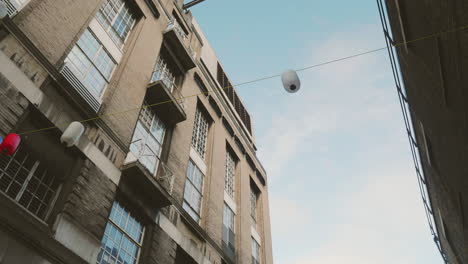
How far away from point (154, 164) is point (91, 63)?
4719 millimetres

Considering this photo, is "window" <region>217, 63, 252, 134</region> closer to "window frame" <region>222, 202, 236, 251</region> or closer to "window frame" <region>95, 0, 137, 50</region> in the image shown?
"window frame" <region>222, 202, 236, 251</region>

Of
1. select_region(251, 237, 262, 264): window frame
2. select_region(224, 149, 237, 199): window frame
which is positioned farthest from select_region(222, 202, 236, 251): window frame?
select_region(251, 237, 262, 264): window frame

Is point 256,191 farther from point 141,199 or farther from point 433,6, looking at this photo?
point 433,6

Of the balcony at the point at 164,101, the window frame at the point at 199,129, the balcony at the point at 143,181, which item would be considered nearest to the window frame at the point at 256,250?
the window frame at the point at 199,129

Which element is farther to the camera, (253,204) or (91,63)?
(253,204)

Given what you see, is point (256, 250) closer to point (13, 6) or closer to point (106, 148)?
point (106, 148)

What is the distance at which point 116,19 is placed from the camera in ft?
53.4

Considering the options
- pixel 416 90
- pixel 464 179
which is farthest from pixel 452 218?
pixel 416 90

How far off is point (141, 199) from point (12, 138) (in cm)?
589

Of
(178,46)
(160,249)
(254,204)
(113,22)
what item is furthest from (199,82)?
(160,249)

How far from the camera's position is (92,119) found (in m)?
11.5

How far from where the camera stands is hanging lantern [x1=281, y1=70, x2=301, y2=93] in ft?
33.1

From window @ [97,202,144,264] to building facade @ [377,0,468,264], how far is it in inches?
398

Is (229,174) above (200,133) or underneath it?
underneath
